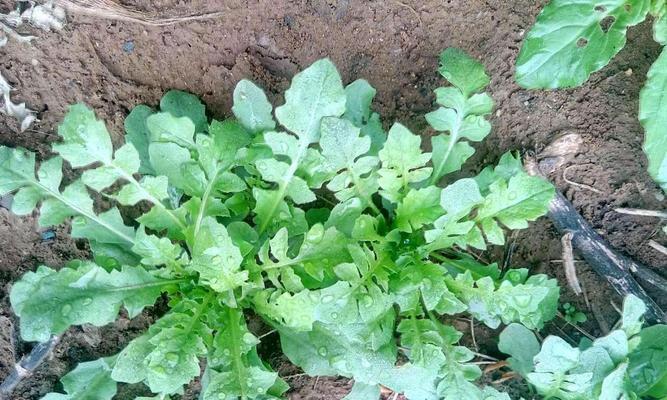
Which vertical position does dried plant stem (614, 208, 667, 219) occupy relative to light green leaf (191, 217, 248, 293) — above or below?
below

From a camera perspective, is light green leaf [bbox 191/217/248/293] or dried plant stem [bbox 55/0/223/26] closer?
light green leaf [bbox 191/217/248/293]

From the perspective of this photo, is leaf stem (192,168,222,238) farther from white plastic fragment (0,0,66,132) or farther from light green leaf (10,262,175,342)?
white plastic fragment (0,0,66,132)

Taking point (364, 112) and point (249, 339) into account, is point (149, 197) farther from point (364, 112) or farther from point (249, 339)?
point (364, 112)

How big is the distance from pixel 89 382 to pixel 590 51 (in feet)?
6.61

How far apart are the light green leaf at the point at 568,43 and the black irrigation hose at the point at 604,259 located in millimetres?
395

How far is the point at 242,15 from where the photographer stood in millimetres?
2619

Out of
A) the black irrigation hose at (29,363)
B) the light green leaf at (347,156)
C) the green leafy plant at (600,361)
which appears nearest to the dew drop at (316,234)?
the light green leaf at (347,156)

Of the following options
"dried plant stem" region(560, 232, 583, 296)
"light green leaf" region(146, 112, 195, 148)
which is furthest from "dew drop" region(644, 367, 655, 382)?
"light green leaf" region(146, 112, 195, 148)

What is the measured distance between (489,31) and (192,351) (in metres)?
1.54

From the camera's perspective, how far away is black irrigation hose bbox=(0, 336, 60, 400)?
2.61 m

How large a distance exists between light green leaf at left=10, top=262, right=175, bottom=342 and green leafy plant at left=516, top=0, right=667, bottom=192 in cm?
142

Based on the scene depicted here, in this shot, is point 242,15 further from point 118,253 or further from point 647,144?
point 647,144

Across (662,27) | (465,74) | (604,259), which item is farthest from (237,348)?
(662,27)

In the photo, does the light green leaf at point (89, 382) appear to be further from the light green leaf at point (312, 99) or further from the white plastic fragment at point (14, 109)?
the light green leaf at point (312, 99)
